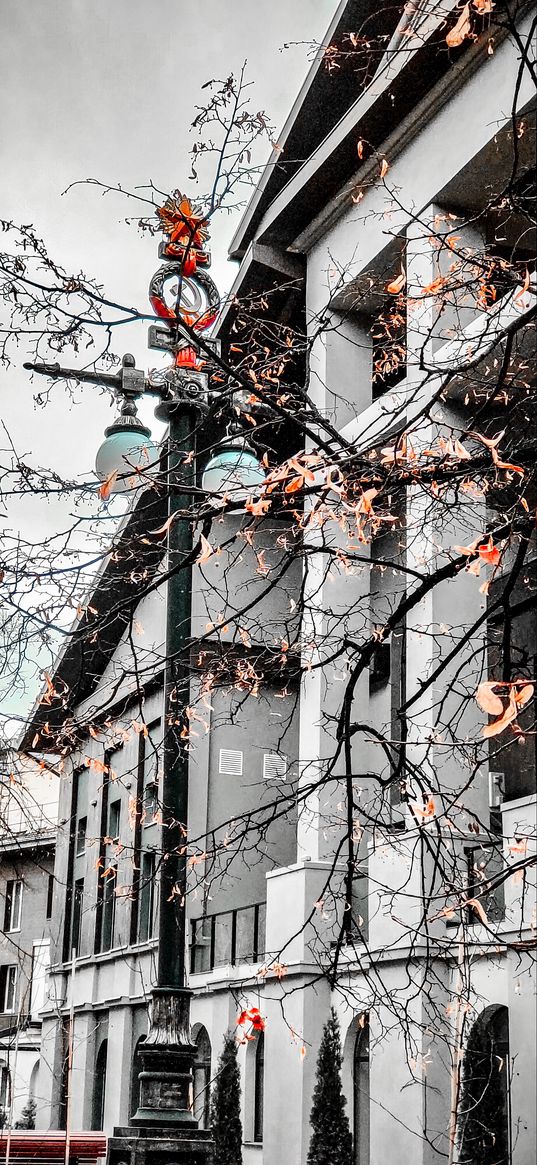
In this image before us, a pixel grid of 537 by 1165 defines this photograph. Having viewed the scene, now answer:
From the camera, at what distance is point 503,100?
12.8 meters

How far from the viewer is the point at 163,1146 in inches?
302

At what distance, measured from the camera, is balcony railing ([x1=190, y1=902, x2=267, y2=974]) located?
20.3m

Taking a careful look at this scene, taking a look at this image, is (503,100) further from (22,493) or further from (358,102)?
(22,493)

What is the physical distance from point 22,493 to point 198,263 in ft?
7.55

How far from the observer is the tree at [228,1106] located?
1744 centimetres

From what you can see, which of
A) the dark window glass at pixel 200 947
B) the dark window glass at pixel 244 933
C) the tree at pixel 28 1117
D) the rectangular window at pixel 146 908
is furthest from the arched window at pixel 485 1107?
the tree at pixel 28 1117

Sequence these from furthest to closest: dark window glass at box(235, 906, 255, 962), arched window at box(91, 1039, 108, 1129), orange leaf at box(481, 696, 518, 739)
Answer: arched window at box(91, 1039, 108, 1129) → dark window glass at box(235, 906, 255, 962) → orange leaf at box(481, 696, 518, 739)

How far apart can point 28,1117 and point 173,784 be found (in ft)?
99.3

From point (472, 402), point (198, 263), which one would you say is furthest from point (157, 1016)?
point (472, 402)

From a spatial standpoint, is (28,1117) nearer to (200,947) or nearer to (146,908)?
(146,908)

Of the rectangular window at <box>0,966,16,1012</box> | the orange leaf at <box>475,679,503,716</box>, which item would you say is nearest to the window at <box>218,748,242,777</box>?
the orange leaf at <box>475,679,503,716</box>

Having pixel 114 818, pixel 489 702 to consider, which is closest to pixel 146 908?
pixel 114 818

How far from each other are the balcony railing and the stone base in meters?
12.3

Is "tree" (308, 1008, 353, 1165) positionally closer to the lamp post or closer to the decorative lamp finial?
the lamp post
